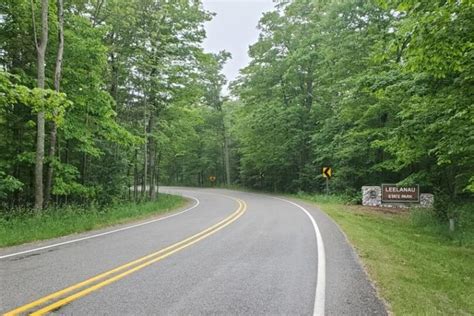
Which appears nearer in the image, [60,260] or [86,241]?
[60,260]

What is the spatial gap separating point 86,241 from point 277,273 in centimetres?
540

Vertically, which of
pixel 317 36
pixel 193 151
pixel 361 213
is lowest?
pixel 361 213

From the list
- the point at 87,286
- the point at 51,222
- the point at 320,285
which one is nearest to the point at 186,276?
the point at 87,286

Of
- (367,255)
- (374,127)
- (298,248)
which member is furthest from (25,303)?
(374,127)

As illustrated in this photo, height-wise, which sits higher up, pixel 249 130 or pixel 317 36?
pixel 317 36

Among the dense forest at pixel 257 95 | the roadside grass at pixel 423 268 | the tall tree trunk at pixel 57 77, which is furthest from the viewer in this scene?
the tall tree trunk at pixel 57 77

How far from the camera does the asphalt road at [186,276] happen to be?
4.55 meters

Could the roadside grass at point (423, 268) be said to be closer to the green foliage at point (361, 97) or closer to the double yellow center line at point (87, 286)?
the green foliage at point (361, 97)

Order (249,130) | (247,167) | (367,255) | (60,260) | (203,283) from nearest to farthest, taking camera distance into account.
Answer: (203,283), (60,260), (367,255), (249,130), (247,167)

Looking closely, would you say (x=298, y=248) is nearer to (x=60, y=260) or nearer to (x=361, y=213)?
(x=60, y=260)

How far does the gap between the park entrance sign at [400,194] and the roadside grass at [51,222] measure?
1300cm

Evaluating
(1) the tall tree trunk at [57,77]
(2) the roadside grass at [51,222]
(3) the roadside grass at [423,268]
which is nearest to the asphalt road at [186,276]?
(3) the roadside grass at [423,268]

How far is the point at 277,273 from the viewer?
6.22m

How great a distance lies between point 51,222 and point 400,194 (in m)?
16.9
